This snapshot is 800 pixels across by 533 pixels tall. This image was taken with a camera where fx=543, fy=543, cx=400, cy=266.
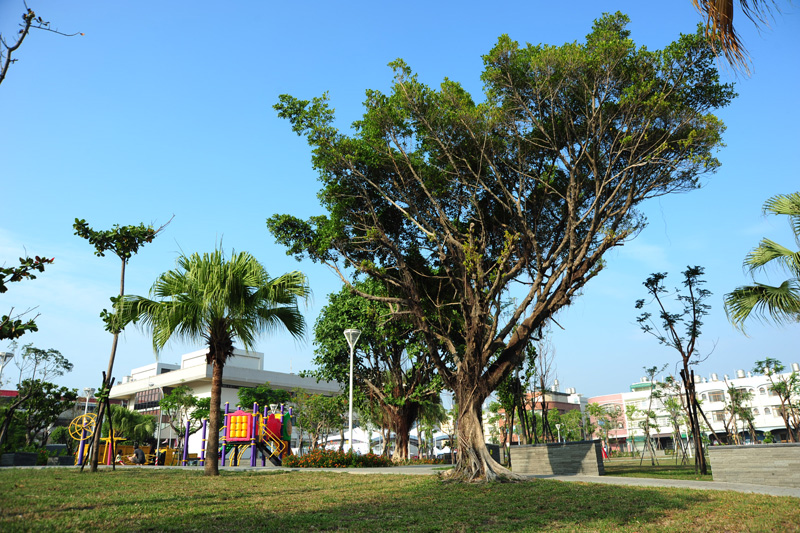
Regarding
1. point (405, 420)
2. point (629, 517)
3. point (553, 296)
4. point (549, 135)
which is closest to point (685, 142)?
point (549, 135)

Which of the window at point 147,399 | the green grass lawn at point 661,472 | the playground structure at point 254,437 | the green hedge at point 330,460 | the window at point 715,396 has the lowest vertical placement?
the green grass lawn at point 661,472

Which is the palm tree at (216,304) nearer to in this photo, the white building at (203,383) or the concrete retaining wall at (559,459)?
the concrete retaining wall at (559,459)

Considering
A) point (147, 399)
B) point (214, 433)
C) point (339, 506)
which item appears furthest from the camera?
point (147, 399)

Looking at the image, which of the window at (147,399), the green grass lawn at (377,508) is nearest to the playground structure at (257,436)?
the green grass lawn at (377,508)

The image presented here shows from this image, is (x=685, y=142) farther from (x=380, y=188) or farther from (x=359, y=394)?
(x=359, y=394)

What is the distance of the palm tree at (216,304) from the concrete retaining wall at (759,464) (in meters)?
11.3

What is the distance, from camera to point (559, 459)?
15914 millimetres

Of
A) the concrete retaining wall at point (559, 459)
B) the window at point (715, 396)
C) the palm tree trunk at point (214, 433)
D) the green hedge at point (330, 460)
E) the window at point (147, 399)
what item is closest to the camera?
the palm tree trunk at point (214, 433)

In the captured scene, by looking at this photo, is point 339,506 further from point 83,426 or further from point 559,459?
point 83,426

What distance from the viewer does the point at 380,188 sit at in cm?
1585

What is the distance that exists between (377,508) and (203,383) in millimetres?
65722

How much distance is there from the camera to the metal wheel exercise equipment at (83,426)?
21.2 m

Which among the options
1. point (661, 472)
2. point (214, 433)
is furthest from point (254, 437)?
point (661, 472)

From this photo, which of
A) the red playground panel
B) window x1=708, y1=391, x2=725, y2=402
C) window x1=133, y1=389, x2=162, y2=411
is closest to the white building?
window x1=133, y1=389, x2=162, y2=411
